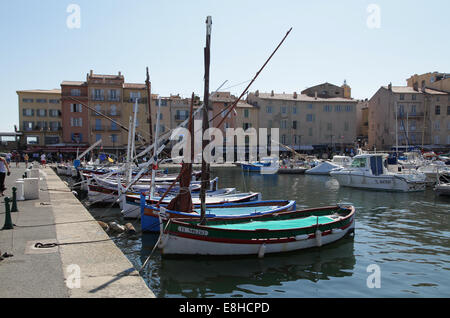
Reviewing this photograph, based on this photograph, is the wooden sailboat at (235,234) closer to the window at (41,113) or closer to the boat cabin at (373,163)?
the boat cabin at (373,163)

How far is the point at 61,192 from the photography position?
24.0 meters

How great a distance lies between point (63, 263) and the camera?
29.4 ft

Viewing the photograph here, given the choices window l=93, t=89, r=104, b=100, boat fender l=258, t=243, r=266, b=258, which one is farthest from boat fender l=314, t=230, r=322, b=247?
window l=93, t=89, r=104, b=100

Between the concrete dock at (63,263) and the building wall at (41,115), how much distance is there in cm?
6953

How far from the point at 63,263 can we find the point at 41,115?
7986 centimetres

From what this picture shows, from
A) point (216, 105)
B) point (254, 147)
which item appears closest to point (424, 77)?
point (254, 147)

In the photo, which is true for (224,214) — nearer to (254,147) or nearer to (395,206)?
(395,206)

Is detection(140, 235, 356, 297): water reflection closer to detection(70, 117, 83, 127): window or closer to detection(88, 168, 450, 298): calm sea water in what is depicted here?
detection(88, 168, 450, 298): calm sea water

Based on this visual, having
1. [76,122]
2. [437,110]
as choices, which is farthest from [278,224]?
[437,110]

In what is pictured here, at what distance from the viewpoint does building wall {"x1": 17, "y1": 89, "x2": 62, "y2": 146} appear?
77562 millimetres

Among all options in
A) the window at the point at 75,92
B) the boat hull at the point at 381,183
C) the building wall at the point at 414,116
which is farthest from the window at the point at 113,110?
the building wall at the point at 414,116

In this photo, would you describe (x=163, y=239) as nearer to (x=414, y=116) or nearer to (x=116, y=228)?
(x=116, y=228)

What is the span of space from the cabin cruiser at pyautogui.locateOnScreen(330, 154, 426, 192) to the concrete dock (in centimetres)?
2675
